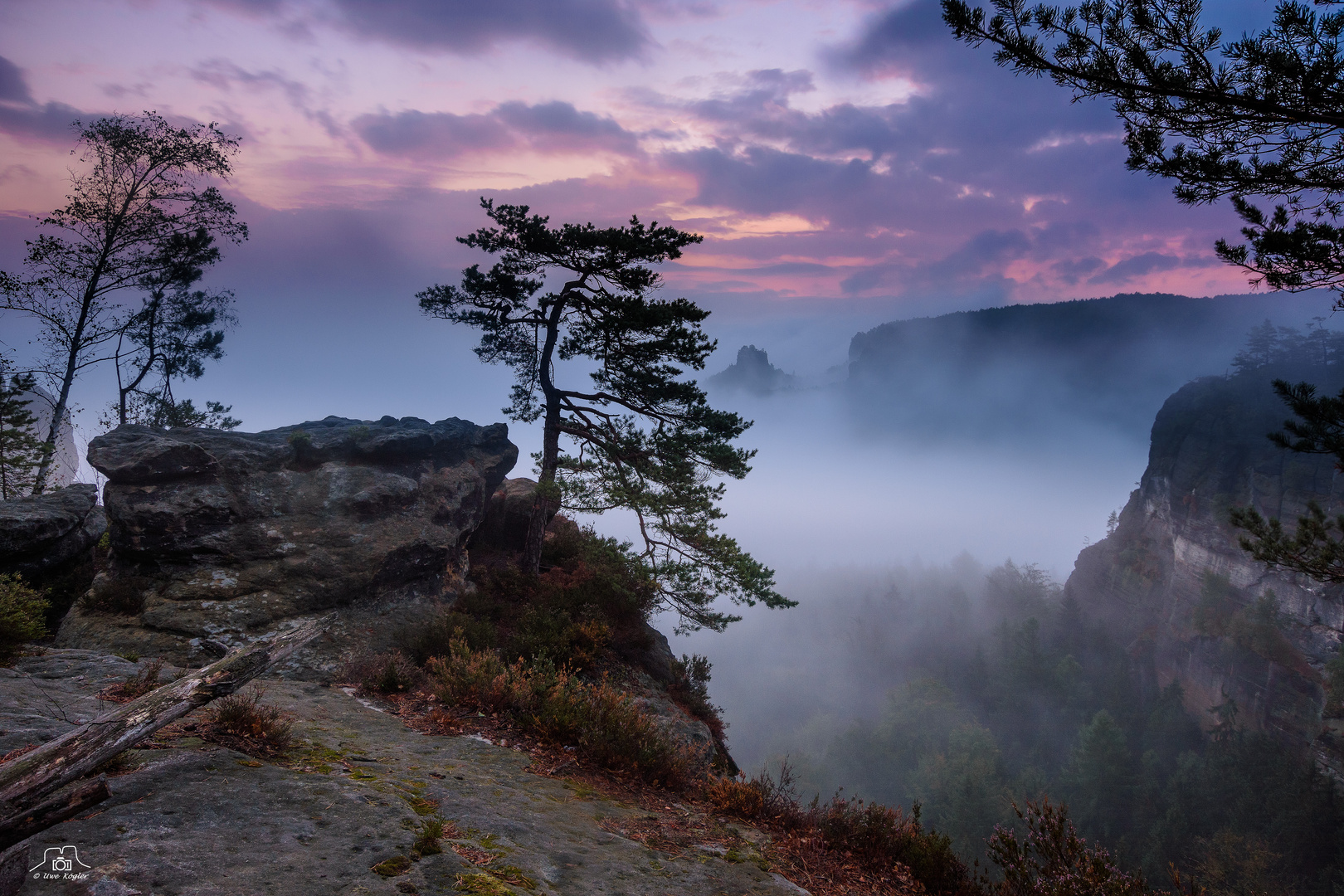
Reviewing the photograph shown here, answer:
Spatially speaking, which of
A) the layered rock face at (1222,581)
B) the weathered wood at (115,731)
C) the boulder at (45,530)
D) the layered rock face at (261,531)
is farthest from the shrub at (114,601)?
the layered rock face at (1222,581)

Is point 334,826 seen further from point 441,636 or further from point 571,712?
point 441,636

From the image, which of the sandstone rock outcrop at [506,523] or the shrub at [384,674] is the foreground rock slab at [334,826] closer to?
the shrub at [384,674]

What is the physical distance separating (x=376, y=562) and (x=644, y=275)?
32.5ft

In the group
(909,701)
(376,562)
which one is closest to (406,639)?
(376,562)

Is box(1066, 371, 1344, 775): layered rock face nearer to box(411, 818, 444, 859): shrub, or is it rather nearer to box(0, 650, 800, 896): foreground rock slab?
box(0, 650, 800, 896): foreground rock slab

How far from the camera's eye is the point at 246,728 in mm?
5375

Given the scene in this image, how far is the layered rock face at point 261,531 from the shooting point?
11445mm

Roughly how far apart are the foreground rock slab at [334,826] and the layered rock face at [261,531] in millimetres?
4997

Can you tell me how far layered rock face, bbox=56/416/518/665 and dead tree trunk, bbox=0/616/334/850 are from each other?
6.37 metres

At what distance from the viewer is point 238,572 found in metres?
12.6

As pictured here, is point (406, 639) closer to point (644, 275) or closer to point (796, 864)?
point (796, 864)

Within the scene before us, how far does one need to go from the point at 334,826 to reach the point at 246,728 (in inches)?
78.9

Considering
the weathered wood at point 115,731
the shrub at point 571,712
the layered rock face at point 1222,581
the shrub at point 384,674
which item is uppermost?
the weathered wood at point 115,731

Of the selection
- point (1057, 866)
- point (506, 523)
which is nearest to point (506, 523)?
point (506, 523)
